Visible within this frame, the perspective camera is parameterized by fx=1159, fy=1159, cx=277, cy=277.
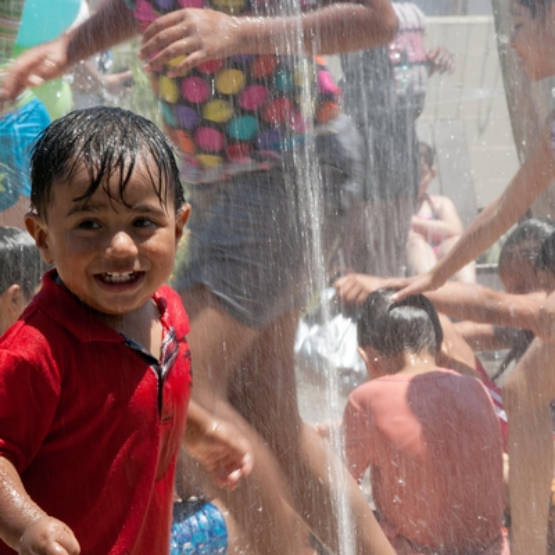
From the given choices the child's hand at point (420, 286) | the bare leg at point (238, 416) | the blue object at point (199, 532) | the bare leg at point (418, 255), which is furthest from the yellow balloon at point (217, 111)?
the bare leg at point (418, 255)

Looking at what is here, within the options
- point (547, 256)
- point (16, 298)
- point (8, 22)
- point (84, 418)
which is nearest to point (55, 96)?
point (8, 22)

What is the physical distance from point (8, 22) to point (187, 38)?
1188mm

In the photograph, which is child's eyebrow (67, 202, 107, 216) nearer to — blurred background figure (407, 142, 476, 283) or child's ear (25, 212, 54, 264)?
child's ear (25, 212, 54, 264)

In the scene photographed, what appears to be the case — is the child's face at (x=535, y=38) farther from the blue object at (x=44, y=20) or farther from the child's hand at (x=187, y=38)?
the blue object at (x=44, y=20)

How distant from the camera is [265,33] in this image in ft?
9.02

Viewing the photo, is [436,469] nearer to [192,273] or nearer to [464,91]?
[192,273]

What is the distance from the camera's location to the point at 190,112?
114 inches

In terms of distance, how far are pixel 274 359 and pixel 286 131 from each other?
57 cm

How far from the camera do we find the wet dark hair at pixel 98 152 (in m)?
1.89

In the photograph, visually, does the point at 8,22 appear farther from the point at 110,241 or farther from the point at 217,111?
the point at 110,241

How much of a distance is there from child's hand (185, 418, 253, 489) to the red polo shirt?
221mm

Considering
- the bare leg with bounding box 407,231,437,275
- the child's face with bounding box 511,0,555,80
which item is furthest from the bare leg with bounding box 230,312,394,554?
the bare leg with bounding box 407,231,437,275

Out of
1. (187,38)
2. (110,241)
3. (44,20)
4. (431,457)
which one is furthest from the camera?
(44,20)

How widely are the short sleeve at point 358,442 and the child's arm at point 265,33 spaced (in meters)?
1.05
